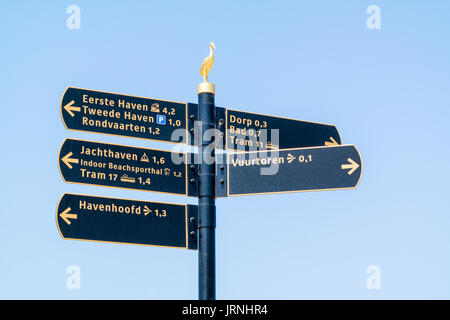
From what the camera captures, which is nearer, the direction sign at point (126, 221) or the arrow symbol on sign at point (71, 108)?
the direction sign at point (126, 221)

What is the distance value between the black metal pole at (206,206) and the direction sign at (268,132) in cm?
→ 15

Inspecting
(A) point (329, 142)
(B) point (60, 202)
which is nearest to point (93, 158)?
(B) point (60, 202)

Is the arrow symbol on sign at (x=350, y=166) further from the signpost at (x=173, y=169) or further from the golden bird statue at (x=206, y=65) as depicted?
the golden bird statue at (x=206, y=65)

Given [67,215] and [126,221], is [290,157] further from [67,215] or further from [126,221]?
[67,215]

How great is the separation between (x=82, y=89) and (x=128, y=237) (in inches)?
56.0

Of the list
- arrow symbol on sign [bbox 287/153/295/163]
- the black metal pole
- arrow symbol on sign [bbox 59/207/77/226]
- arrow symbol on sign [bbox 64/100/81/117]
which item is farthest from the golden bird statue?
arrow symbol on sign [bbox 59/207/77/226]

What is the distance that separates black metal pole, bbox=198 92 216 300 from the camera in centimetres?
826

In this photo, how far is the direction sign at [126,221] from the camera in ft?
25.9

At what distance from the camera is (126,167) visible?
8.30 meters

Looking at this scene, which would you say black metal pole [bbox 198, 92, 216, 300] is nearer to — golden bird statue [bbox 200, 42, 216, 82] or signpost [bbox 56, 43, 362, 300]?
signpost [bbox 56, 43, 362, 300]

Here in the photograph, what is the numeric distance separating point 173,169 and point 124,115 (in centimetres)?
68

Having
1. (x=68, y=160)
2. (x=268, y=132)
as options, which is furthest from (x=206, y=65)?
(x=68, y=160)

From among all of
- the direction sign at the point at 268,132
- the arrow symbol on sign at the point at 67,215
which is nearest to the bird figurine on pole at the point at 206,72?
the direction sign at the point at 268,132
